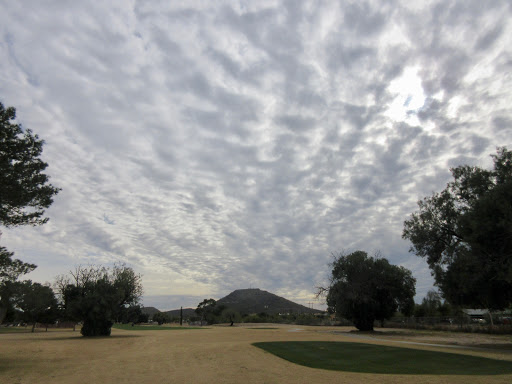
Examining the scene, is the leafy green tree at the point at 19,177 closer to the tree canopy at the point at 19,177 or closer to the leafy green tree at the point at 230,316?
the tree canopy at the point at 19,177

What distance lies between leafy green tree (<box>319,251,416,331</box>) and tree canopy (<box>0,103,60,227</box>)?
36879mm

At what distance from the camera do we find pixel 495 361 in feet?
47.9

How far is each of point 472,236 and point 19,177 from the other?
2649 centimetres

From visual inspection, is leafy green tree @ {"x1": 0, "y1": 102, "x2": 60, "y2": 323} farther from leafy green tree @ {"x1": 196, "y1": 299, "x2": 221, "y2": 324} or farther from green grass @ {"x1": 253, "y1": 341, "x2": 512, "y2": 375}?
leafy green tree @ {"x1": 196, "y1": 299, "x2": 221, "y2": 324}

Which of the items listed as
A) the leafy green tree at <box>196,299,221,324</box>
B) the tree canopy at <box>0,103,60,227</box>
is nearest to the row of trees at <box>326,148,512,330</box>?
the tree canopy at <box>0,103,60,227</box>

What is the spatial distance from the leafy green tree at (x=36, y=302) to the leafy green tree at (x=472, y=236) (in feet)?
231

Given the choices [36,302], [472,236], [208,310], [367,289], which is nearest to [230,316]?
[208,310]

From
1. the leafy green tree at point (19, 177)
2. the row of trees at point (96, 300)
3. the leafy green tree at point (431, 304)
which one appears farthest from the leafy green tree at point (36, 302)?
the leafy green tree at point (431, 304)

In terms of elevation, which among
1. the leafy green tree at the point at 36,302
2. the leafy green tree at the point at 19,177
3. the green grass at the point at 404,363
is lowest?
the green grass at the point at 404,363

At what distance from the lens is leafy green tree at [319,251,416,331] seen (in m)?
44.6

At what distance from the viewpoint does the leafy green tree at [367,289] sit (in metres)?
44.6

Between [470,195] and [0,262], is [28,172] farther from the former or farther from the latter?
[470,195]

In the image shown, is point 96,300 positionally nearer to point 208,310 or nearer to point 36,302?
point 36,302

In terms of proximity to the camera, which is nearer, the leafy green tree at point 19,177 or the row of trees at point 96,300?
the leafy green tree at point 19,177
